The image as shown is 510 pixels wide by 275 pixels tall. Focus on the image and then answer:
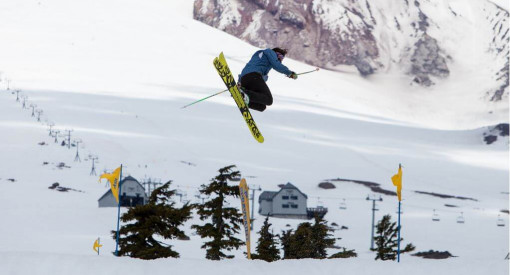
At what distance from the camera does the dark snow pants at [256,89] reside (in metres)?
18.1

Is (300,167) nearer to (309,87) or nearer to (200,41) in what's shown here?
(309,87)

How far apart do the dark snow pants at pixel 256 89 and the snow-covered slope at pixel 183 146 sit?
409 centimetres

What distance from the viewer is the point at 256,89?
59.6ft

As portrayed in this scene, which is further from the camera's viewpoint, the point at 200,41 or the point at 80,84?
the point at 200,41

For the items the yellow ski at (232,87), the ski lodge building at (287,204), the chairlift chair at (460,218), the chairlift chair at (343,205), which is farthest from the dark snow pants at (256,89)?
the chairlift chair at (343,205)

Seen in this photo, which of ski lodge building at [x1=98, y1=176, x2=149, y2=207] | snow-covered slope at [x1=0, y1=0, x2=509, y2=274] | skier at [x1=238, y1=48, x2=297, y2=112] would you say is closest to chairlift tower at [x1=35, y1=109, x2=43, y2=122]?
snow-covered slope at [x1=0, y1=0, x2=509, y2=274]

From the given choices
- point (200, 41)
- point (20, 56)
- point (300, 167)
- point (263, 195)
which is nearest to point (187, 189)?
point (263, 195)

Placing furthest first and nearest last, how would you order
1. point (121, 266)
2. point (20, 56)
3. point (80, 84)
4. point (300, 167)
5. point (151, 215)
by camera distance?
point (20, 56), point (80, 84), point (300, 167), point (151, 215), point (121, 266)

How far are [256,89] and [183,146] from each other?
74.1m

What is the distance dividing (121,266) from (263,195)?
157ft

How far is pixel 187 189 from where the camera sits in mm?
67812

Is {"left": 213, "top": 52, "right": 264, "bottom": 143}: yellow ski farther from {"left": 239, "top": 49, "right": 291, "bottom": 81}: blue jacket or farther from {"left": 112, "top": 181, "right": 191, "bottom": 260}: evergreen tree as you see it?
{"left": 112, "top": 181, "right": 191, "bottom": 260}: evergreen tree

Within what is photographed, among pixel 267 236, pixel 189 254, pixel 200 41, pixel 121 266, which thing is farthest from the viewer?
pixel 200 41

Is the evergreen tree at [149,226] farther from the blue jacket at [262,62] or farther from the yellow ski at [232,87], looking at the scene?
the blue jacket at [262,62]
